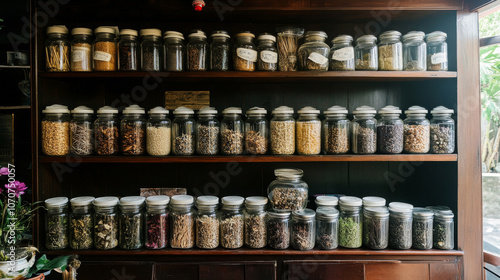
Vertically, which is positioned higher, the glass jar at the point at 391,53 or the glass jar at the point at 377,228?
the glass jar at the point at 391,53

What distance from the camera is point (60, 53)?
1469 mm

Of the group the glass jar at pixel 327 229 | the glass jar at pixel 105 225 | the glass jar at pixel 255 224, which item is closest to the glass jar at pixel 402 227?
the glass jar at pixel 327 229

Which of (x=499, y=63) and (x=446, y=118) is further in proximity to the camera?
(x=499, y=63)

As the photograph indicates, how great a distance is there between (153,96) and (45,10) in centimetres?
63

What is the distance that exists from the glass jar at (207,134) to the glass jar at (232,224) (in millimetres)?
256

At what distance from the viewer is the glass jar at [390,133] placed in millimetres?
1454

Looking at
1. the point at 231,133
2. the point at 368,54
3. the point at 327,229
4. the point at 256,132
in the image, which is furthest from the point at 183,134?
the point at 368,54

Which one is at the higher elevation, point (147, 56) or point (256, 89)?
point (147, 56)

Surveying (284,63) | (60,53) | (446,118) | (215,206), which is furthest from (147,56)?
(446,118)

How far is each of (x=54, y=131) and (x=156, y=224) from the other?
2.14ft

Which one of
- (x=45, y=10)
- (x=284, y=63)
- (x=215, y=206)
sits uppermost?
(x=45, y=10)

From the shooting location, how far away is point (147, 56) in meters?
1.48

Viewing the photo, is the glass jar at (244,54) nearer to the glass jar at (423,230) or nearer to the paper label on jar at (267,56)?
the paper label on jar at (267,56)

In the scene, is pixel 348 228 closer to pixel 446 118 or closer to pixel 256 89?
pixel 446 118
